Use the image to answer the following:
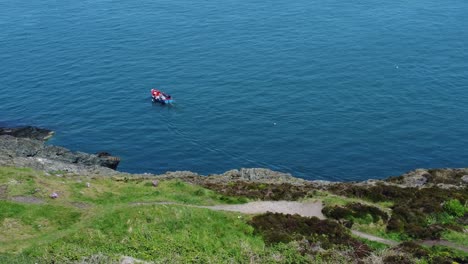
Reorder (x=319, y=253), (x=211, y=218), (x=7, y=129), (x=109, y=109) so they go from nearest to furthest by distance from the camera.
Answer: (x=319, y=253) → (x=211, y=218) → (x=7, y=129) → (x=109, y=109)

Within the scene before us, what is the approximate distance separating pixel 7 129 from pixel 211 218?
220 ft

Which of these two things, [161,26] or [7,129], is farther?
[161,26]

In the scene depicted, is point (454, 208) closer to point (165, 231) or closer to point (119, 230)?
point (165, 231)

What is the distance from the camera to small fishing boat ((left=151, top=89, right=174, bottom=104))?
104 meters

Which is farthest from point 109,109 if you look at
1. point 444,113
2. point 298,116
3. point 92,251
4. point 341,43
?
point 92,251

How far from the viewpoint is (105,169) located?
7319 centimetres

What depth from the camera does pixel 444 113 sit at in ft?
320

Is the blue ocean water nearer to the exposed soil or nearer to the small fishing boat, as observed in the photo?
Answer: the small fishing boat

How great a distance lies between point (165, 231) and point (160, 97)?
65.9 meters

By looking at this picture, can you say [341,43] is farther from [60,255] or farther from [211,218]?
[60,255]

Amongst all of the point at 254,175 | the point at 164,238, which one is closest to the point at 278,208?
the point at 164,238

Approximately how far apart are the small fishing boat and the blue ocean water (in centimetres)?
124

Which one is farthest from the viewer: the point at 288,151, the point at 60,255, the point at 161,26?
the point at 161,26

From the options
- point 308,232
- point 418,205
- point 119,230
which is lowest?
point 418,205
